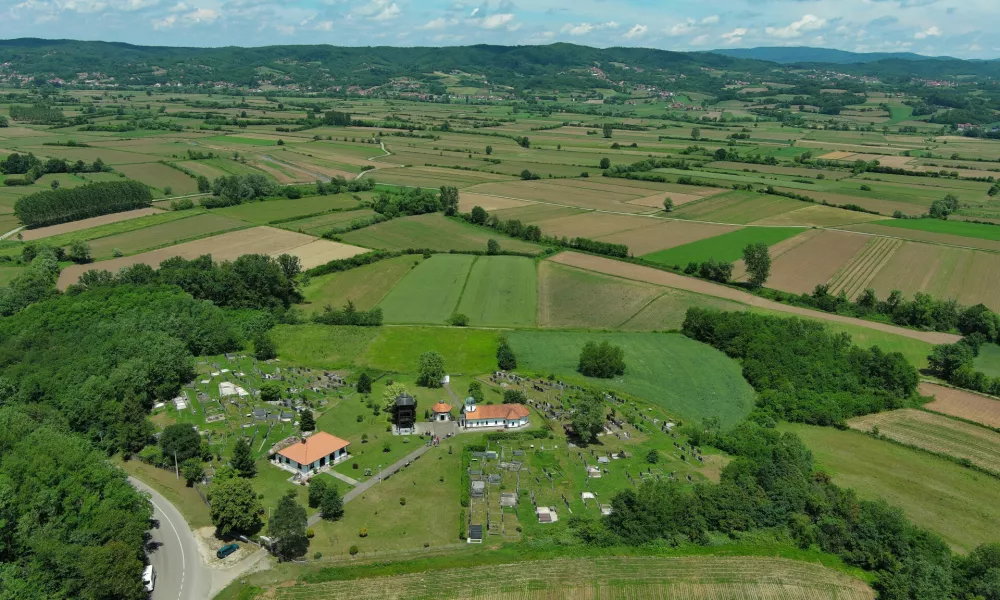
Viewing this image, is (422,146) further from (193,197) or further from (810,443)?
(810,443)

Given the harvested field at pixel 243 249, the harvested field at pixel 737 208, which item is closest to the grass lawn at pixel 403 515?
the harvested field at pixel 243 249

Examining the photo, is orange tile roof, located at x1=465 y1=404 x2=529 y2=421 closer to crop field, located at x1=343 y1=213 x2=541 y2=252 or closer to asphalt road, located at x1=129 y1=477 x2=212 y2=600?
asphalt road, located at x1=129 y1=477 x2=212 y2=600

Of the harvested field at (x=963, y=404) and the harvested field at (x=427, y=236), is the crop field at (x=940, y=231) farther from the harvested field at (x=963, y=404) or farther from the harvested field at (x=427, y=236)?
the harvested field at (x=427, y=236)

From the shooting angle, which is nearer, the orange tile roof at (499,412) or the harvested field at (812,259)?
the orange tile roof at (499,412)

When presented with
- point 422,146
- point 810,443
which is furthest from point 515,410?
point 422,146

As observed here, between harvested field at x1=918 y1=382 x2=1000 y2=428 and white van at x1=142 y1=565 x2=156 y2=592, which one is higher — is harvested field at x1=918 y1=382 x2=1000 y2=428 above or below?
above

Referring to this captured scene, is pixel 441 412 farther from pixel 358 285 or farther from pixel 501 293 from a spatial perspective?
pixel 358 285

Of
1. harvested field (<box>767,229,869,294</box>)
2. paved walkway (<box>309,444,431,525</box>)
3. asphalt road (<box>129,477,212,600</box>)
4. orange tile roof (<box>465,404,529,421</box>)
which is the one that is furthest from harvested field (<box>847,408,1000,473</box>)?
asphalt road (<box>129,477,212,600</box>)
